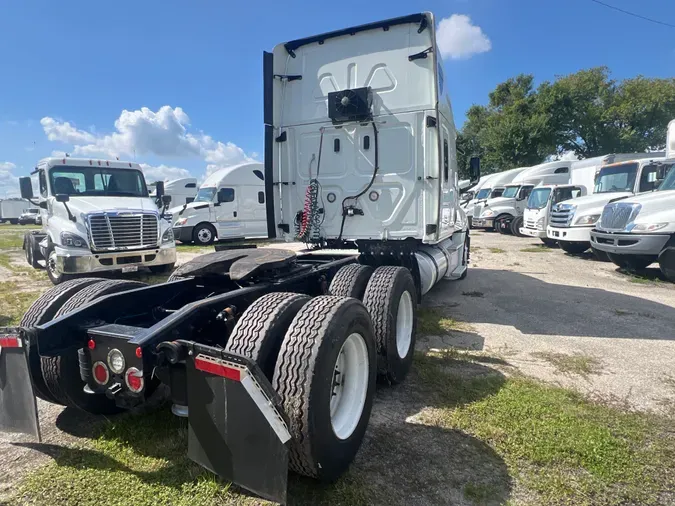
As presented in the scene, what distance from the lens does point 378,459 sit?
8.77ft

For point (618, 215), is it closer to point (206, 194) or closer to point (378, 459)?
point (378, 459)

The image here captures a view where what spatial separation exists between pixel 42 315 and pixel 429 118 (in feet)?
15.6

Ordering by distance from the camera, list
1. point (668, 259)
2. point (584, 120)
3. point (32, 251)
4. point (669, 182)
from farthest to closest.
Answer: point (584, 120) → point (32, 251) → point (669, 182) → point (668, 259)

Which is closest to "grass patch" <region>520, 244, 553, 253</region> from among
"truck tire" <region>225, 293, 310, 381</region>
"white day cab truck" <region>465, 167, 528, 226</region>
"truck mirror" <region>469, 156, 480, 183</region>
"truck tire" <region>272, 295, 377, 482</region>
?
"white day cab truck" <region>465, 167, 528, 226</region>

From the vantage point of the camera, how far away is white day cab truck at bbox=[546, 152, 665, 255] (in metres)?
11.4

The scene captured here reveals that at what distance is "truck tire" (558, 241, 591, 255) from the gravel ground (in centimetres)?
261

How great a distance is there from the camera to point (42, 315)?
3104 millimetres

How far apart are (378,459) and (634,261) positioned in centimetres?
969

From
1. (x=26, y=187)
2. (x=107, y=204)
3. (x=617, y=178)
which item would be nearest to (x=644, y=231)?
(x=617, y=178)

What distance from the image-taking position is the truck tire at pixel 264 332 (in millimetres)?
2311

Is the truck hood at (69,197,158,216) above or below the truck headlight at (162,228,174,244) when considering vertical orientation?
above

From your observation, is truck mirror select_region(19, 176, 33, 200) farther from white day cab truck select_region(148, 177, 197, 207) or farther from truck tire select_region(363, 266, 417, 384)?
white day cab truck select_region(148, 177, 197, 207)

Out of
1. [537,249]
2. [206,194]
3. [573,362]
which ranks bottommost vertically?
[573,362]

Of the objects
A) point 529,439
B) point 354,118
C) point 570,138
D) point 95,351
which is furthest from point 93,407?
point 570,138
